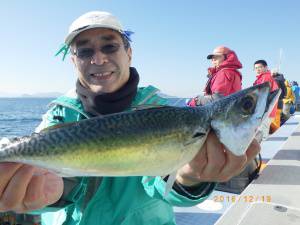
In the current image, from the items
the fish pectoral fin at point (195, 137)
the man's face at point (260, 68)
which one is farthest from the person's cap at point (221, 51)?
the fish pectoral fin at point (195, 137)

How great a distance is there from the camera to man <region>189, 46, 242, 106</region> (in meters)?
7.00

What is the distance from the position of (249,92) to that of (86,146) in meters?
1.11

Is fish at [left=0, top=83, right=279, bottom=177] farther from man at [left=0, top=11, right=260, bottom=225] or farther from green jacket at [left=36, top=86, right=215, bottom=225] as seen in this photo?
green jacket at [left=36, top=86, right=215, bottom=225]

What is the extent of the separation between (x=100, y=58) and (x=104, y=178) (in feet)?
3.50

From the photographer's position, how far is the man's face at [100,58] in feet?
9.82

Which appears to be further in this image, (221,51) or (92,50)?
(221,51)

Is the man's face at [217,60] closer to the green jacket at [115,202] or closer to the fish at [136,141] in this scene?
the green jacket at [115,202]

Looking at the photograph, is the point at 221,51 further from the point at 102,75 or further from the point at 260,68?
the point at 102,75

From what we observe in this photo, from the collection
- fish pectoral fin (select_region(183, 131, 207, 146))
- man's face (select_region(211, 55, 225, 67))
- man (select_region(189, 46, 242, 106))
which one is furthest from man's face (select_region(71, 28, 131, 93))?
man's face (select_region(211, 55, 225, 67))

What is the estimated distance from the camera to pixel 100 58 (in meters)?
2.97

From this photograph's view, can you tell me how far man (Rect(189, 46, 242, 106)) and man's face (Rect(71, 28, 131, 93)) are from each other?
12.5 ft

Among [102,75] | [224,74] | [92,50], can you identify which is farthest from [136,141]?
[224,74]

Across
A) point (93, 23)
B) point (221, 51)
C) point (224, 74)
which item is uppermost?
point (93, 23)

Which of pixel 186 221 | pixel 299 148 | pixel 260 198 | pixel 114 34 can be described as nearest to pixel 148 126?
pixel 114 34
